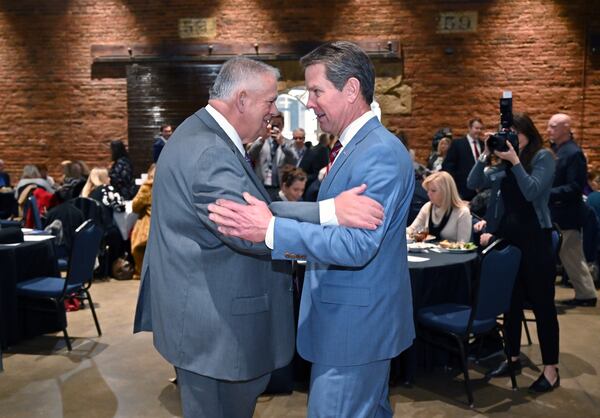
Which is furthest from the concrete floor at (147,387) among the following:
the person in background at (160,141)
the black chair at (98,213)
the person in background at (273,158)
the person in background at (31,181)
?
the person in background at (160,141)

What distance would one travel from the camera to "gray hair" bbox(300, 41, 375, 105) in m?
1.85

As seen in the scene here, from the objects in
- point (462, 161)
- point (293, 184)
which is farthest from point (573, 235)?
point (293, 184)

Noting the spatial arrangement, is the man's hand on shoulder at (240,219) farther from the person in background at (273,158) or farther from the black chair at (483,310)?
the person in background at (273,158)

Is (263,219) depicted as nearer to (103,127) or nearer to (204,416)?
(204,416)

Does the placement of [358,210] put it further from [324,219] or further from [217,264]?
[217,264]

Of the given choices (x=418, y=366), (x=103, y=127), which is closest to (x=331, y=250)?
(x=418, y=366)

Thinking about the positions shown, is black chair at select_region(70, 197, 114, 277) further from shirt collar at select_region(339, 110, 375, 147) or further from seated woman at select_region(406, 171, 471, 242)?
shirt collar at select_region(339, 110, 375, 147)

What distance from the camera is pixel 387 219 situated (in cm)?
175

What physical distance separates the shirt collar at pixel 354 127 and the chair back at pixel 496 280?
2.10 meters

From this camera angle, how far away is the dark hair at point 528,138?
402cm

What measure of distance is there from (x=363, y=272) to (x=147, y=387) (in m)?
2.74

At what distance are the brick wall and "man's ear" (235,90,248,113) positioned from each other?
870 centimetres

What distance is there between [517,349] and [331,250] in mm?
3074

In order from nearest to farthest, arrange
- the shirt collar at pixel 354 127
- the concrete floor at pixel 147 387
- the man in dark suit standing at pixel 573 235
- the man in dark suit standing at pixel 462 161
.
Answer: the shirt collar at pixel 354 127 → the concrete floor at pixel 147 387 → the man in dark suit standing at pixel 573 235 → the man in dark suit standing at pixel 462 161
